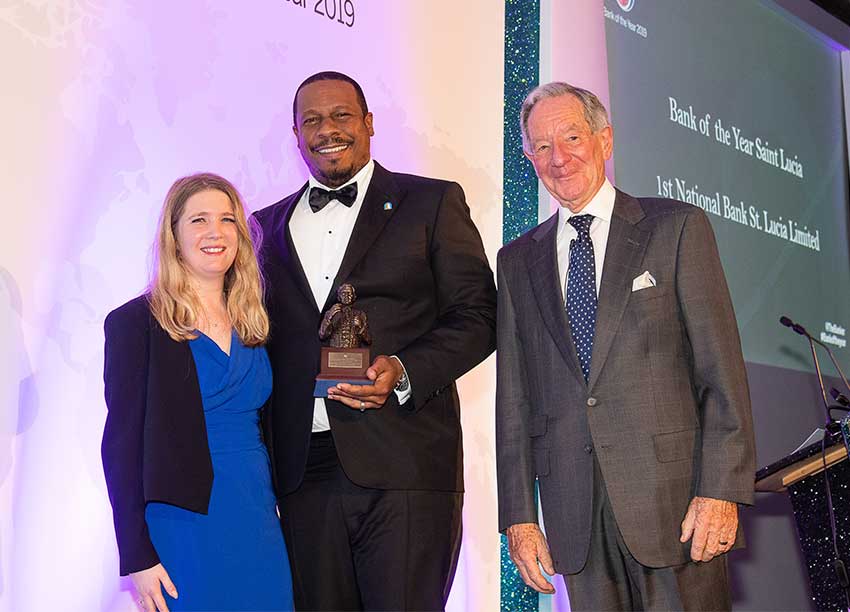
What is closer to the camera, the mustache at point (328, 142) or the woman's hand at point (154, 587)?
the woman's hand at point (154, 587)

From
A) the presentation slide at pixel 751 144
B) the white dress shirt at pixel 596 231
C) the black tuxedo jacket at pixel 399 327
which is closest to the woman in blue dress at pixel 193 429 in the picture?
the black tuxedo jacket at pixel 399 327

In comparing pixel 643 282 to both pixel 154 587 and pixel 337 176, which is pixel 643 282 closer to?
pixel 337 176

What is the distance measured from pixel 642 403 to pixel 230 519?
1116 millimetres

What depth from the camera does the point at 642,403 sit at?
2.87 metres

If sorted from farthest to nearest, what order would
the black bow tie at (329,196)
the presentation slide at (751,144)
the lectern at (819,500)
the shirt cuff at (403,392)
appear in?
the presentation slide at (751,144)
the lectern at (819,500)
the black bow tie at (329,196)
the shirt cuff at (403,392)

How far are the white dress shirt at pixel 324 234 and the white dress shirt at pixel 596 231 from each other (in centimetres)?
60

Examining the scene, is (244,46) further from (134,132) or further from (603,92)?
(603,92)

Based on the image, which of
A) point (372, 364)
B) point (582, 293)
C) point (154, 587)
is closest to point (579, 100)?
point (582, 293)

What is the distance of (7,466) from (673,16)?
14.0 feet

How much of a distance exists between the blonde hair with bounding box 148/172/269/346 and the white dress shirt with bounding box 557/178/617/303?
33.9 inches

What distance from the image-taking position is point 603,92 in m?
5.40

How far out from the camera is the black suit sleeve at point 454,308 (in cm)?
296

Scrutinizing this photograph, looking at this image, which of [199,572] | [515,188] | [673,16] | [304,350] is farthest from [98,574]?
[673,16]

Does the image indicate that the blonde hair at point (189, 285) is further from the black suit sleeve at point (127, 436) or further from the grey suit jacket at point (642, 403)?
the grey suit jacket at point (642, 403)
